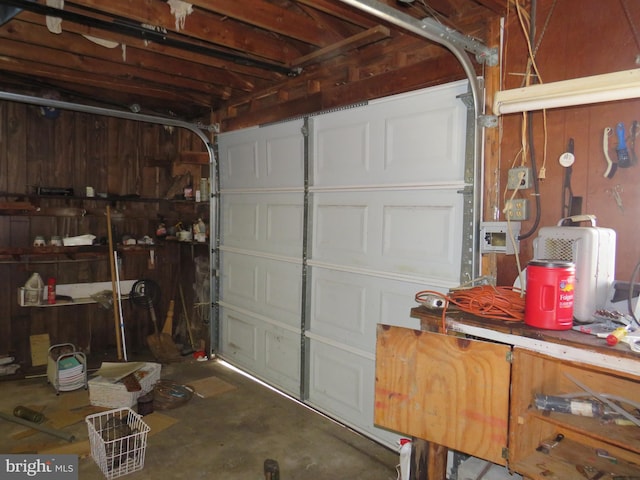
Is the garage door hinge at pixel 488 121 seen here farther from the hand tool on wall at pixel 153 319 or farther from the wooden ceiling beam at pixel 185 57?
the hand tool on wall at pixel 153 319

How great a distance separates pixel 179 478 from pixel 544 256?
7.58ft

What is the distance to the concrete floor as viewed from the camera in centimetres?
259

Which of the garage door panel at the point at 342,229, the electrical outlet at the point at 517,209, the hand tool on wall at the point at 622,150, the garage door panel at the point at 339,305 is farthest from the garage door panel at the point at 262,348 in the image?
the hand tool on wall at the point at 622,150

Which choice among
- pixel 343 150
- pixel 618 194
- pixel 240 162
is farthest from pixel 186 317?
pixel 618 194

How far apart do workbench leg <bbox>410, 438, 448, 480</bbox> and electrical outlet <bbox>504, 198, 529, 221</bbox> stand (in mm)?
1162

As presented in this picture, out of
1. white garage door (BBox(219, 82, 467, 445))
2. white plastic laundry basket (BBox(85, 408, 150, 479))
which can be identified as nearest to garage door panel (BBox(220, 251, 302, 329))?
white garage door (BBox(219, 82, 467, 445))

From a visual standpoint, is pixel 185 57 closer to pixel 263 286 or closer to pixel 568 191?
pixel 263 286

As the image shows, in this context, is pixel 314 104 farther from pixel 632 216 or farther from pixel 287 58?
pixel 632 216

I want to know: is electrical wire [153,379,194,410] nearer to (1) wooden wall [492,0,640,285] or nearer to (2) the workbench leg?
(2) the workbench leg

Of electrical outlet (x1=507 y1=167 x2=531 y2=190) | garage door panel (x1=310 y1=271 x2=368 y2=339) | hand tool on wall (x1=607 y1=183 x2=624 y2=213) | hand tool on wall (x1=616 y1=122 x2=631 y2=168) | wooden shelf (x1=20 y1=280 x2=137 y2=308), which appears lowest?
wooden shelf (x1=20 y1=280 x2=137 y2=308)

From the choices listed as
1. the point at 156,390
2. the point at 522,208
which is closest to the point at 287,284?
the point at 156,390

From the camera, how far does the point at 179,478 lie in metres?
2.51

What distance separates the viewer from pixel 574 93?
1.64m

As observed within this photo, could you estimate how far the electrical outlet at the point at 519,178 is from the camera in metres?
2.16
